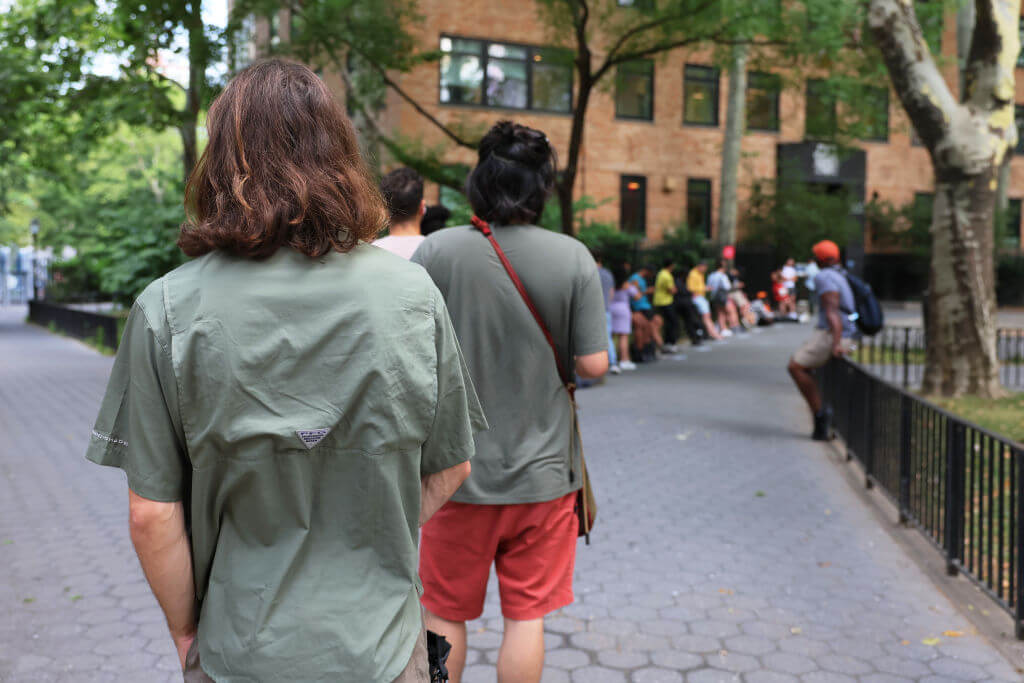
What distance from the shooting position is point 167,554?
178 cm

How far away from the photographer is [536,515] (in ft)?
10.2

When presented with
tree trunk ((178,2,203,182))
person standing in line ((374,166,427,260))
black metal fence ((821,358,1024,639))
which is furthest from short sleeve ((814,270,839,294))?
tree trunk ((178,2,203,182))

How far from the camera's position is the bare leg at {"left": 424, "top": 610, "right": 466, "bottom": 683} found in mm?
3174

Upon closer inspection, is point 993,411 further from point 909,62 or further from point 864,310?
point 909,62

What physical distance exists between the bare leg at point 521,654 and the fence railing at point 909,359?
11.1m

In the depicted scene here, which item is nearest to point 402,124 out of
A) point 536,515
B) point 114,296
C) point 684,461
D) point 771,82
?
point 114,296

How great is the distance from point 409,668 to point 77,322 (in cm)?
2517

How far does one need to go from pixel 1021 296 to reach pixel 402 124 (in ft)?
74.4

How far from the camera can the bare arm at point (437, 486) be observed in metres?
2.03

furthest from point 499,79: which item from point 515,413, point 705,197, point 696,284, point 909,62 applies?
point 515,413

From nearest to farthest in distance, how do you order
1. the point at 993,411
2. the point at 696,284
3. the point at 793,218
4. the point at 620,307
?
1. the point at 993,411
2. the point at 620,307
3. the point at 696,284
4. the point at 793,218

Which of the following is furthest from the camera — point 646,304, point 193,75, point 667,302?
point 667,302

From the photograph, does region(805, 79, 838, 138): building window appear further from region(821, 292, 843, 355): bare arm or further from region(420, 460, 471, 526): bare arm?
region(420, 460, 471, 526): bare arm

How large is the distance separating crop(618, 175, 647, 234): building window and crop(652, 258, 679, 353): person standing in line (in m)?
10.9
